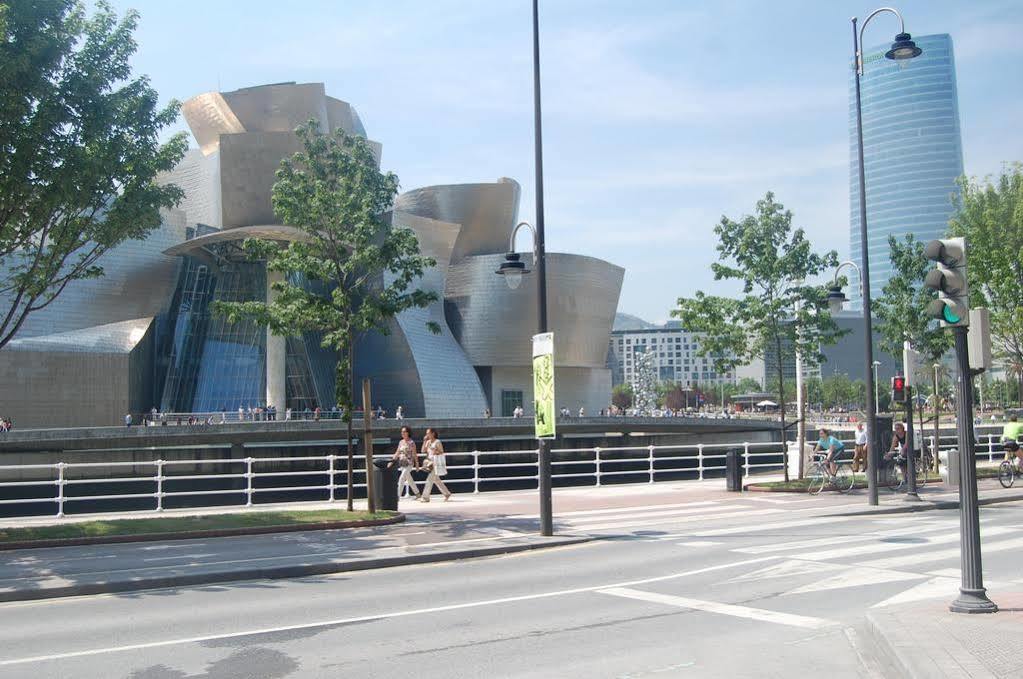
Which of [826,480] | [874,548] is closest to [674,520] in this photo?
A: [874,548]

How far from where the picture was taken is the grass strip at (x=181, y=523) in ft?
51.8

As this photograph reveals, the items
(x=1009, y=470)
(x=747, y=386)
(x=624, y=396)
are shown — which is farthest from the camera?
(x=747, y=386)

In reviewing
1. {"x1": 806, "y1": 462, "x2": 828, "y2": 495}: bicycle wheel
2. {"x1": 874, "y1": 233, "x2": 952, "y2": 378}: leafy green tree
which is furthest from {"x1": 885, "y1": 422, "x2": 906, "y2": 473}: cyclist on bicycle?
{"x1": 874, "y1": 233, "x2": 952, "y2": 378}: leafy green tree

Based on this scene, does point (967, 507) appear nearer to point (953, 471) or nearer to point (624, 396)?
point (953, 471)

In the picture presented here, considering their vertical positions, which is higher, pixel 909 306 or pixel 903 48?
pixel 903 48

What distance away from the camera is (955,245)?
8.77 metres

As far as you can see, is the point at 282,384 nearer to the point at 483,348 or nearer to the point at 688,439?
the point at 483,348

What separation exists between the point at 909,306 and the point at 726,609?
989 inches

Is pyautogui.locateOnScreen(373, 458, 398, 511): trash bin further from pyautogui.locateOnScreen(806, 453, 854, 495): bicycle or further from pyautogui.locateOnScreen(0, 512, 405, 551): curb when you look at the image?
pyautogui.locateOnScreen(806, 453, 854, 495): bicycle

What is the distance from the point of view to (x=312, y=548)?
581 inches

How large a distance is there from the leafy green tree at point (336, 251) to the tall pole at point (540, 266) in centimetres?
388

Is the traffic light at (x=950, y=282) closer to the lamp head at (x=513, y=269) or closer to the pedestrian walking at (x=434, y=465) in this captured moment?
the lamp head at (x=513, y=269)

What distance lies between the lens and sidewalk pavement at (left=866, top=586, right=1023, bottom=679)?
6470 mm

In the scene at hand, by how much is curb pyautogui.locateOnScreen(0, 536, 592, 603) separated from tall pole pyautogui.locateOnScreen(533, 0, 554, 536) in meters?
0.92
